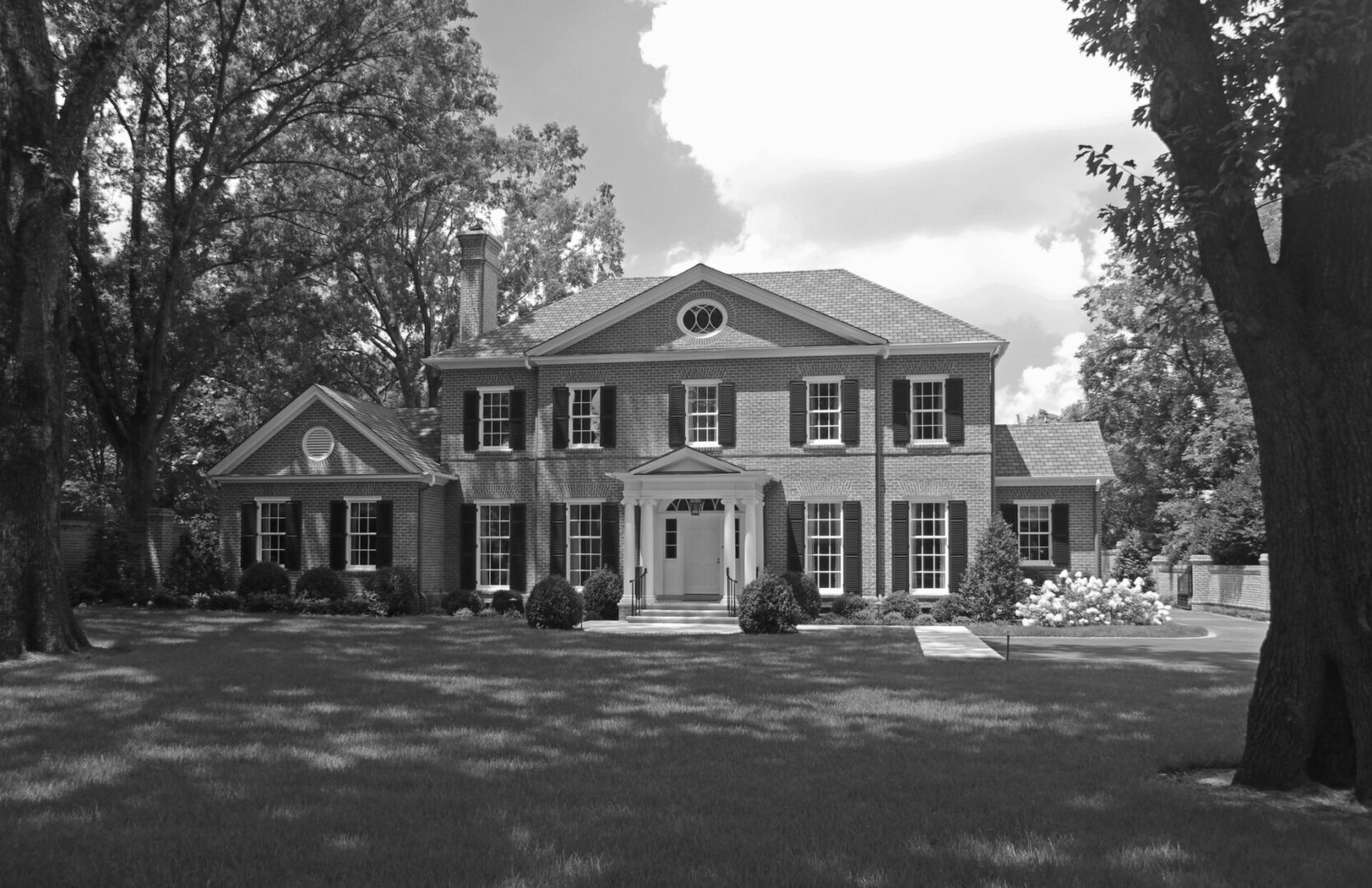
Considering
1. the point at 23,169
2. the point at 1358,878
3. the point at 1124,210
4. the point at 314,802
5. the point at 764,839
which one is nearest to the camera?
the point at 1358,878

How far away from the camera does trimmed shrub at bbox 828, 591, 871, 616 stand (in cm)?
2467

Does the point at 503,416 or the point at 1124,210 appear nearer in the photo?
the point at 1124,210

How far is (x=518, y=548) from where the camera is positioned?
2727 cm

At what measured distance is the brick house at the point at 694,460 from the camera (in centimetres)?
2556

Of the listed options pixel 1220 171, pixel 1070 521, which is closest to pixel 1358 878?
pixel 1220 171

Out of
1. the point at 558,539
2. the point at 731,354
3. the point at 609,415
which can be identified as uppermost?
the point at 731,354

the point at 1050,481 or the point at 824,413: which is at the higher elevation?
the point at 824,413

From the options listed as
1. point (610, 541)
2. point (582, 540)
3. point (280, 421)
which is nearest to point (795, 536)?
point (610, 541)

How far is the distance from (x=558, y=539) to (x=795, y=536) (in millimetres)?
5764

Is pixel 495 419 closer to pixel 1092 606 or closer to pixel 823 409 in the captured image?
pixel 823 409

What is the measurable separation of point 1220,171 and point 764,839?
17.0 feet

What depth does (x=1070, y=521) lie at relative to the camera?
26.4 metres

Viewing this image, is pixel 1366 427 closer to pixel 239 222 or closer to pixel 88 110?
pixel 88 110

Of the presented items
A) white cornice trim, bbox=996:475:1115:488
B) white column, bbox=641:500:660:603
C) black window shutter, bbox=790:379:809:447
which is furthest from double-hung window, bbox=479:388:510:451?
white cornice trim, bbox=996:475:1115:488
